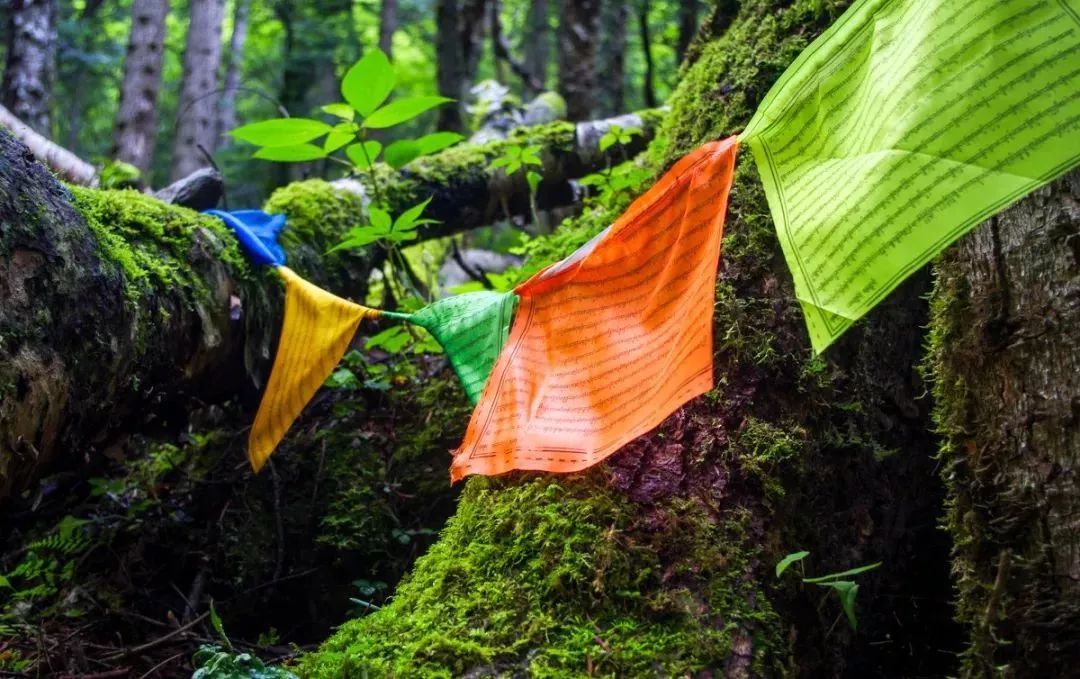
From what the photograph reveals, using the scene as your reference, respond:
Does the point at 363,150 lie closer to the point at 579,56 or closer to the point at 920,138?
the point at 920,138

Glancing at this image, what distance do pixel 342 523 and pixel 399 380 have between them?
79 centimetres

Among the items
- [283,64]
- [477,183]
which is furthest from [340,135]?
[283,64]

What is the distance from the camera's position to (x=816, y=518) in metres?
2.06

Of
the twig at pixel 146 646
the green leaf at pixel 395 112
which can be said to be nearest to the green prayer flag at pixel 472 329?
the green leaf at pixel 395 112

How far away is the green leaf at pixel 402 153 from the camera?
3.11m

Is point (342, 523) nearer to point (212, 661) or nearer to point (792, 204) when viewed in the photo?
point (212, 661)

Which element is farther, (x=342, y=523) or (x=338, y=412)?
(x=338, y=412)

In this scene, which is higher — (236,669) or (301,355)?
(301,355)

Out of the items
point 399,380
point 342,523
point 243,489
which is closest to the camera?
point 342,523

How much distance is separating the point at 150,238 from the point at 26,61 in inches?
240

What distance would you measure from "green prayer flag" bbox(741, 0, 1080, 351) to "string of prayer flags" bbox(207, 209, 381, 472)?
171 centimetres

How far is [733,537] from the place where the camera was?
1.87m

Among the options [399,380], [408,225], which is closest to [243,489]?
[399,380]

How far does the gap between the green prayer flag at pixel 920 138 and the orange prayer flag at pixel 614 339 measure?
27 centimetres
